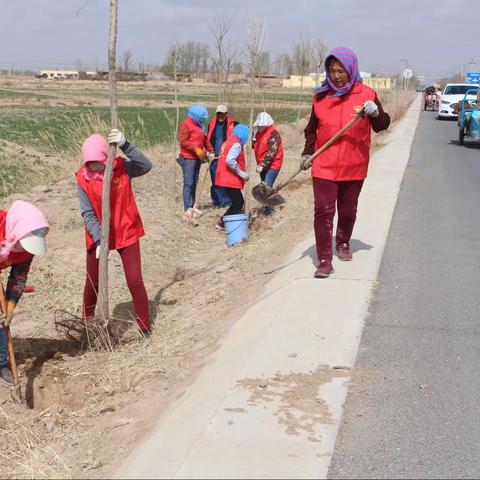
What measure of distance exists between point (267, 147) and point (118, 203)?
4.57 m

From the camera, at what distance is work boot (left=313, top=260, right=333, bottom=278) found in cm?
541

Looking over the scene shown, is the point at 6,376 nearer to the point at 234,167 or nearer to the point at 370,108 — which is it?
the point at 370,108

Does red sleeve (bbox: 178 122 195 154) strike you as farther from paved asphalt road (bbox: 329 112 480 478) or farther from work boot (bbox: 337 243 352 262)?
work boot (bbox: 337 243 352 262)

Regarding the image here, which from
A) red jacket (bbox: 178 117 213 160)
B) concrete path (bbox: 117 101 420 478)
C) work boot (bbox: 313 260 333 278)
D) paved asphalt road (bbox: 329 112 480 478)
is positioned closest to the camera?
concrete path (bbox: 117 101 420 478)

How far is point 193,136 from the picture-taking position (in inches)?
381

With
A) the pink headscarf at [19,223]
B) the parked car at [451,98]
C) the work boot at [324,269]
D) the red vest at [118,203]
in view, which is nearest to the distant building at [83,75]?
the parked car at [451,98]

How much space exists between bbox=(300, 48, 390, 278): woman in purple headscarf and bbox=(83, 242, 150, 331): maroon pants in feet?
4.58

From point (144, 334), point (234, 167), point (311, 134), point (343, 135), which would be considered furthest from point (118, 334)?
point (234, 167)

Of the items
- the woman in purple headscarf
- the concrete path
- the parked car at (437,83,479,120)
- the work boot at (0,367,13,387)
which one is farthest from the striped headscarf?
the parked car at (437,83,479,120)

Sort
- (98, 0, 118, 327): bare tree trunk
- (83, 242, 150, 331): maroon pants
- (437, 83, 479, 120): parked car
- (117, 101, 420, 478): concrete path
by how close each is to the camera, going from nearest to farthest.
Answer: (117, 101, 420, 478): concrete path
(98, 0, 118, 327): bare tree trunk
(83, 242, 150, 331): maroon pants
(437, 83, 479, 120): parked car

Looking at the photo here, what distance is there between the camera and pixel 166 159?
15.0 m

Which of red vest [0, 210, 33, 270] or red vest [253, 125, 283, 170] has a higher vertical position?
red vest [253, 125, 283, 170]

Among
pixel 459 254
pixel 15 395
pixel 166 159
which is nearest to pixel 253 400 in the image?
pixel 15 395

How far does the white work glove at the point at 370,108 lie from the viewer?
16.8 ft
